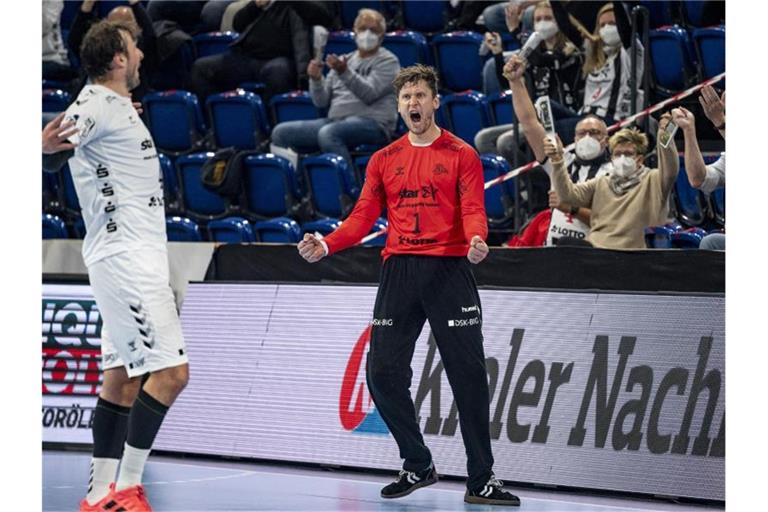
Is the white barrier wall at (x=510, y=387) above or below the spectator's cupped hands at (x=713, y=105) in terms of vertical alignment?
below

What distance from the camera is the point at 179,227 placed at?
11.0m

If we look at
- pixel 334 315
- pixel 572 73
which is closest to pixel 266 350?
pixel 334 315

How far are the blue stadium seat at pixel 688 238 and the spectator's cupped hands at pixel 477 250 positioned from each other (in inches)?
118

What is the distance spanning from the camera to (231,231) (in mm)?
10969

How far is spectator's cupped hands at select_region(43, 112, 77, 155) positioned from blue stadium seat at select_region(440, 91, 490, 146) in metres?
5.69

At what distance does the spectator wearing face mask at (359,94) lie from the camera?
11.2 metres

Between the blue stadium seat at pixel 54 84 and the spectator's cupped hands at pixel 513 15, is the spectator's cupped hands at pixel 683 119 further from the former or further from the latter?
the blue stadium seat at pixel 54 84

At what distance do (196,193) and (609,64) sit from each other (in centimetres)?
412

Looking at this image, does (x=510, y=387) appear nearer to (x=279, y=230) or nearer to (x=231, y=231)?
(x=279, y=230)

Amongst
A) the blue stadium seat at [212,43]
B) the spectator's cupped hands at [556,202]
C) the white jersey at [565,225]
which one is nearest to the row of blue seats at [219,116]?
the blue stadium seat at [212,43]

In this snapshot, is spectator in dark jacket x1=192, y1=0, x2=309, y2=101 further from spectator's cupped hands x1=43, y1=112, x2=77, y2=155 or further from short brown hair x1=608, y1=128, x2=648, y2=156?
spectator's cupped hands x1=43, y1=112, x2=77, y2=155
